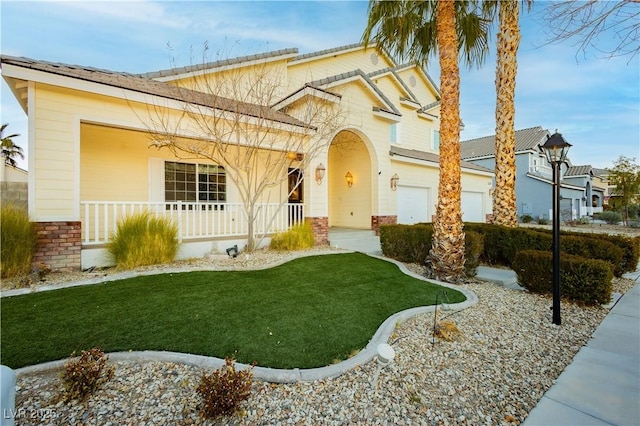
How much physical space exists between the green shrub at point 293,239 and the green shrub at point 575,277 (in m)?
Result: 6.17

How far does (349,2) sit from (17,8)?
33.7 feet

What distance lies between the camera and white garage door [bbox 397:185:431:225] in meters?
14.6

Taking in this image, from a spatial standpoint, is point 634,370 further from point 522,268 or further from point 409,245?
point 409,245

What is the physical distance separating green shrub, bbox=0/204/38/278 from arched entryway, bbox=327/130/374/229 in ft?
35.0

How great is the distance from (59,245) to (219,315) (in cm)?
491

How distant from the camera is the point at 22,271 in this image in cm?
589

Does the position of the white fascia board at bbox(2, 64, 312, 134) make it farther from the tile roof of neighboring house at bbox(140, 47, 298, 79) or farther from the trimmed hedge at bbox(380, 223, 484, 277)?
the trimmed hedge at bbox(380, 223, 484, 277)

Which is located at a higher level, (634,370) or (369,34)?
(369,34)

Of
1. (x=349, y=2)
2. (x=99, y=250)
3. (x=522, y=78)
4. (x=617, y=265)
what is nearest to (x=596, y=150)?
(x=522, y=78)

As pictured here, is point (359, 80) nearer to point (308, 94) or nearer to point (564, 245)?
point (308, 94)

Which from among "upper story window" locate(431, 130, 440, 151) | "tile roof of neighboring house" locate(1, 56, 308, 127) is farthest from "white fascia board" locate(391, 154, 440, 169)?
"tile roof of neighboring house" locate(1, 56, 308, 127)

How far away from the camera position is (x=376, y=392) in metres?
2.85

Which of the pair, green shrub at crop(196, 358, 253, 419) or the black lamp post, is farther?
the black lamp post

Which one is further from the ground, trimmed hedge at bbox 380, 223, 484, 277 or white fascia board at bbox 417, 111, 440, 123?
white fascia board at bbox 417, 111, 440, 123
